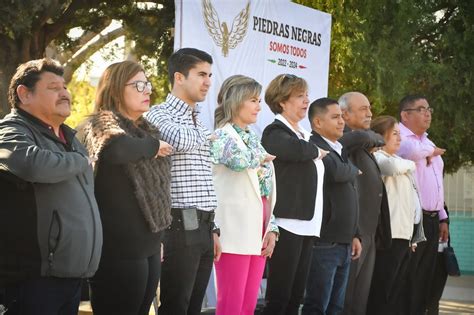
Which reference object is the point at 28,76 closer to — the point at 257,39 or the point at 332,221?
the point at 332,221

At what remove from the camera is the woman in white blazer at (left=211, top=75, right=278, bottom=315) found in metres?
5.46

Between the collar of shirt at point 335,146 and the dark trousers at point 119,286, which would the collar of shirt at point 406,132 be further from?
the dark trousers at point 119,286

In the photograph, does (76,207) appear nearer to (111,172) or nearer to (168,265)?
(111,172)

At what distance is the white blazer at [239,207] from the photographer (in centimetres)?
550

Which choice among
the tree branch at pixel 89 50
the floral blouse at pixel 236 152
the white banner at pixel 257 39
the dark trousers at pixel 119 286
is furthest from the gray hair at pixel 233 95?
the tree branch at pixel 89 50

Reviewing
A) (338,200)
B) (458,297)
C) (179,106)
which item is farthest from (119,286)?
(458,297)

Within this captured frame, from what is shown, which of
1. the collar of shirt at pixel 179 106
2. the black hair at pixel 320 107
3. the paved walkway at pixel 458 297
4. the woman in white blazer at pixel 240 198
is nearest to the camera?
the collar of shirt at pixel 179 106

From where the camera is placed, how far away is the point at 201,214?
504cm

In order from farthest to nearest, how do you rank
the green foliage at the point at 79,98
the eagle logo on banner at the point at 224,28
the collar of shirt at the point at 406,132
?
the green foliage at the point at 79,98, the collar of shirt at the point at 406,132, the eagle logo on banner at the point at 224,28

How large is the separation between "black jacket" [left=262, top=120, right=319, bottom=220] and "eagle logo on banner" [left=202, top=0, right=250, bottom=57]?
4.59 ft

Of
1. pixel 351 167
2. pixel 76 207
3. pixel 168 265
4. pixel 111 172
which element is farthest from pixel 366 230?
pixel 76 207

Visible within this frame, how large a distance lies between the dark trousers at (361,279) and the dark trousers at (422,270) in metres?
0.79

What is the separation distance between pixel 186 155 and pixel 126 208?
0.67 m

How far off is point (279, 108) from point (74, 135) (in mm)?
2233
